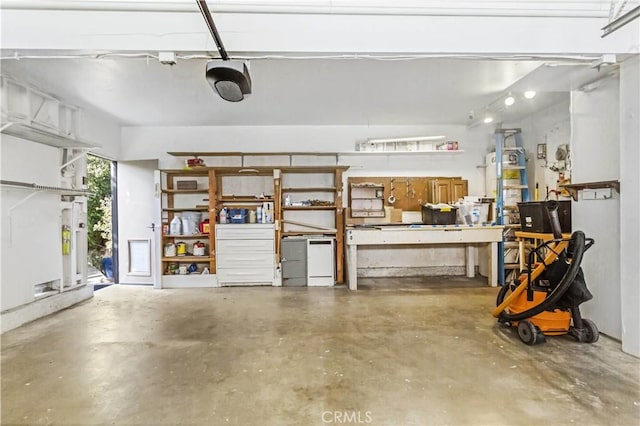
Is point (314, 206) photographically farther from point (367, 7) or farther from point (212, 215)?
point (367, 7)

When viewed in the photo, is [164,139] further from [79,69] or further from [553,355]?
[553,355]

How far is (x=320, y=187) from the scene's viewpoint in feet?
17.6

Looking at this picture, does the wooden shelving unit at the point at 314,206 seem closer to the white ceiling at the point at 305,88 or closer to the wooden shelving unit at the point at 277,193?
the wooden shelving unit at the point at 277,193

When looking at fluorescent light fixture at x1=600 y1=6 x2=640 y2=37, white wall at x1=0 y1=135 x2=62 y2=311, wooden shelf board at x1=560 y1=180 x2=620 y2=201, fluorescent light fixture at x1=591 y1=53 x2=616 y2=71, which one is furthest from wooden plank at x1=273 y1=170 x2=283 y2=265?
fluorescent light fixture at x1=600 y1=6 x2=640 y2=37

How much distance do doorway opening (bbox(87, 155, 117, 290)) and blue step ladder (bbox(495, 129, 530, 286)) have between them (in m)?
6.74

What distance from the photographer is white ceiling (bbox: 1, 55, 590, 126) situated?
124 inches

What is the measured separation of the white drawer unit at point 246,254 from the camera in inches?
195

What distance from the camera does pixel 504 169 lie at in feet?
16.5

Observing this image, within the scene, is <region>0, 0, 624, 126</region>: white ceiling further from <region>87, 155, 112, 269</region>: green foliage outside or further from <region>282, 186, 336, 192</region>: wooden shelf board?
<region>87, 155, 112, 269</region>: green foliage outside

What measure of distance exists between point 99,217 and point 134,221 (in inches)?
55.3

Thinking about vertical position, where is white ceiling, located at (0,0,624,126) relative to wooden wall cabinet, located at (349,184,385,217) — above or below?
above

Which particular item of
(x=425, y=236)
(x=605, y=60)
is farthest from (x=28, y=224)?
(x=605, y=60)

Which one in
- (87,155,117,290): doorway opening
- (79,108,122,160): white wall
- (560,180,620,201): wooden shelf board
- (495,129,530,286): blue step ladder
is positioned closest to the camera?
(560,180,620,201): wooden shelf board

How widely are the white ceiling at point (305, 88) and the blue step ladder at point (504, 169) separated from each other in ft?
1.32
